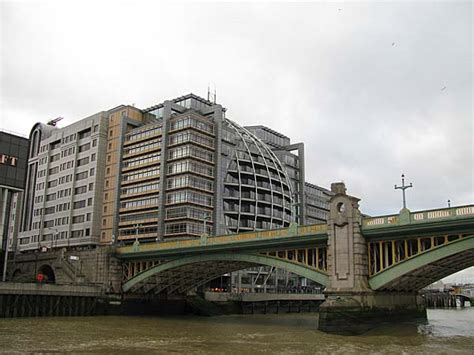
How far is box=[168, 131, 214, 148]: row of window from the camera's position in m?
106

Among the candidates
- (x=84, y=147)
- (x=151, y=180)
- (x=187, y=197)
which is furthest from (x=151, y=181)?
(x=84, y=147)

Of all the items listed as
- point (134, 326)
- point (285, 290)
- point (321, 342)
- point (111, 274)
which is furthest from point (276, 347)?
point (285, 290)

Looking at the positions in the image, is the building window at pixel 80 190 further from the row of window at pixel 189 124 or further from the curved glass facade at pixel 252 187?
the curved glass facade at pixel 252 187

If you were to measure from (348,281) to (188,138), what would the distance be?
6344 centimetres

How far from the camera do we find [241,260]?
61.7 m

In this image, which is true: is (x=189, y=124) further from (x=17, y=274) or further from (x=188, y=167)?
(x=17, y=274)

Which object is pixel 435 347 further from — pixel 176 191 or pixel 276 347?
pixel 176 191

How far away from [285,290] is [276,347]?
9040 centimetres

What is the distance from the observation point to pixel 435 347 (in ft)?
121

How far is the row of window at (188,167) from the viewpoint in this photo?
104375 mm

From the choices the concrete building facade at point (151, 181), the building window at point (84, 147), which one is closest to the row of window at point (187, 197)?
the concrete building facade at point (151, 181)

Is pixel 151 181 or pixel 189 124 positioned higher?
pixel 189 124

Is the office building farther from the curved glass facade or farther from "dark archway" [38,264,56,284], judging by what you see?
"dark archway" [38,264,56,284]

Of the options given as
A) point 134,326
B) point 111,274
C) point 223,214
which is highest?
point 223,214
